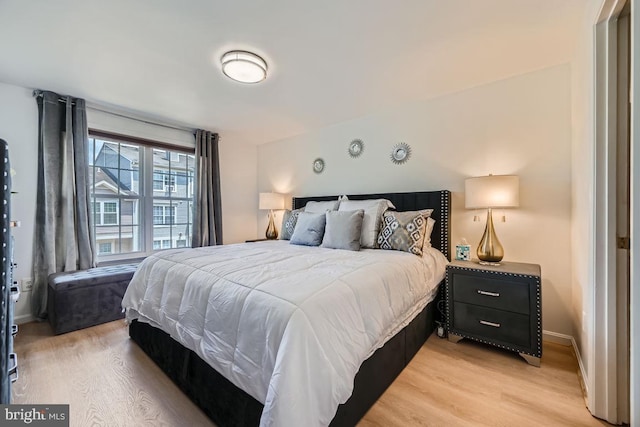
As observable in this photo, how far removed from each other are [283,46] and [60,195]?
2792 mm

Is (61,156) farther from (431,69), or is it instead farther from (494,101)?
(494,101)

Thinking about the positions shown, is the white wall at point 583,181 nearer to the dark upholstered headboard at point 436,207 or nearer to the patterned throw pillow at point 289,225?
the dark upholstered headboard at point 436,207

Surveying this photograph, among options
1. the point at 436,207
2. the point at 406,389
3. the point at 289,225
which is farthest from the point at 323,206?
the point at 406,389

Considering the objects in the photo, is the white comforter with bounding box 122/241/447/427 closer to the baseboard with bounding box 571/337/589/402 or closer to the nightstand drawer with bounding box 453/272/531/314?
the nightstand drawer with bounding box 453/272/531/314

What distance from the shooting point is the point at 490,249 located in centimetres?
217

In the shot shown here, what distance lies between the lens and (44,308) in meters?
2.59

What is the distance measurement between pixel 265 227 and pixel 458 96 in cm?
344

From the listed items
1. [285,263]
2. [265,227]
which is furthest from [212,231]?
[285,263]

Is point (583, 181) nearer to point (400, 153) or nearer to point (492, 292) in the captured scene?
point (492, 292)

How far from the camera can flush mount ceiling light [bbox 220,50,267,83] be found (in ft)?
6.58

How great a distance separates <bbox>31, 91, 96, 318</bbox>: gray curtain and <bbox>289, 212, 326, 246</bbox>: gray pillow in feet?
7.53

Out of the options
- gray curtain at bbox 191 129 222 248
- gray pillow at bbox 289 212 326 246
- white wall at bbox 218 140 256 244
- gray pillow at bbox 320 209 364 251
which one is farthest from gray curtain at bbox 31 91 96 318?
gray pillow at bbox 320 209 364 251

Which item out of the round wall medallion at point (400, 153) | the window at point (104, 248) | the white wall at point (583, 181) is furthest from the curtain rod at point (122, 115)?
the white wall at point (583, 181)

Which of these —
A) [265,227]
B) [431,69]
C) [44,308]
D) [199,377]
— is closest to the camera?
[199,377]
